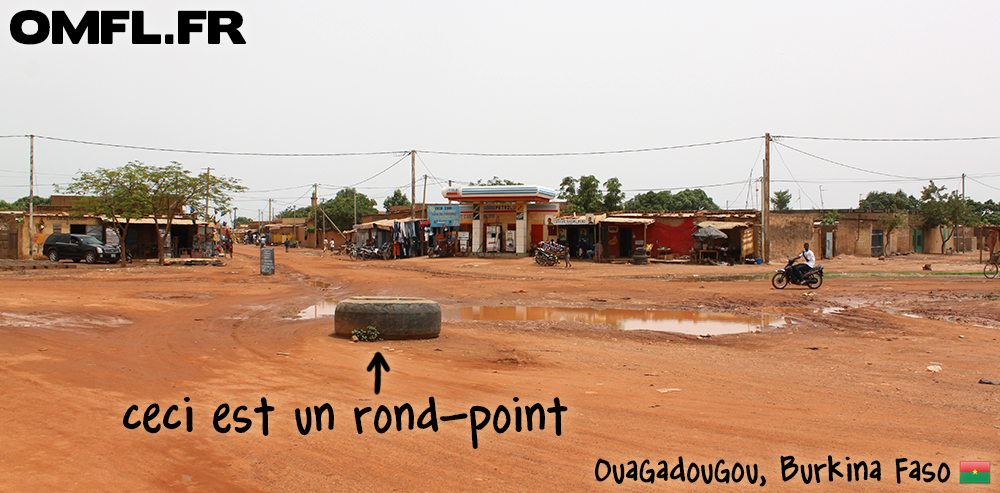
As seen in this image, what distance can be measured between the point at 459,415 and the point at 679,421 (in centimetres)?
198

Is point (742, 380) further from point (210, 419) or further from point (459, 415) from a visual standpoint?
point (210, 419)

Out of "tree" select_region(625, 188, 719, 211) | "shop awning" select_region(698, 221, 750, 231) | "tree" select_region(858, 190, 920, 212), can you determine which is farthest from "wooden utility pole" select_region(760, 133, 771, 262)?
"tree" select_region(858, 190, 920, 212)

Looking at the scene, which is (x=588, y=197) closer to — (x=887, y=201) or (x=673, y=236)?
(x=673, y=236)

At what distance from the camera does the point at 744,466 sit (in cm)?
441

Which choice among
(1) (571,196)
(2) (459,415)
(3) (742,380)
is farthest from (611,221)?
(2) (459,415)

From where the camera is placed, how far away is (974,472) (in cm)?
431

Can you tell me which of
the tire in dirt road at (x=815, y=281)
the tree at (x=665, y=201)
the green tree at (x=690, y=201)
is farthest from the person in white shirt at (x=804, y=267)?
the green tree at (x=690, y=201)

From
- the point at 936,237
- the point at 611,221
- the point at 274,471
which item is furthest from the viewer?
the point at 936,237

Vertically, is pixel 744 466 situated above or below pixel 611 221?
below

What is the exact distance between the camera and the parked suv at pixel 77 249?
32.2 meters

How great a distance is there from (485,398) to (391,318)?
3.93 metres

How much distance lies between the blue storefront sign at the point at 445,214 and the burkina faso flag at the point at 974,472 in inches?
1423

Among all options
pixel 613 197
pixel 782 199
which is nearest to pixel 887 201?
pixel 782 199

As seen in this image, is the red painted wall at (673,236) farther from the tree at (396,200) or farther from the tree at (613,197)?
the tree at (396,200)
